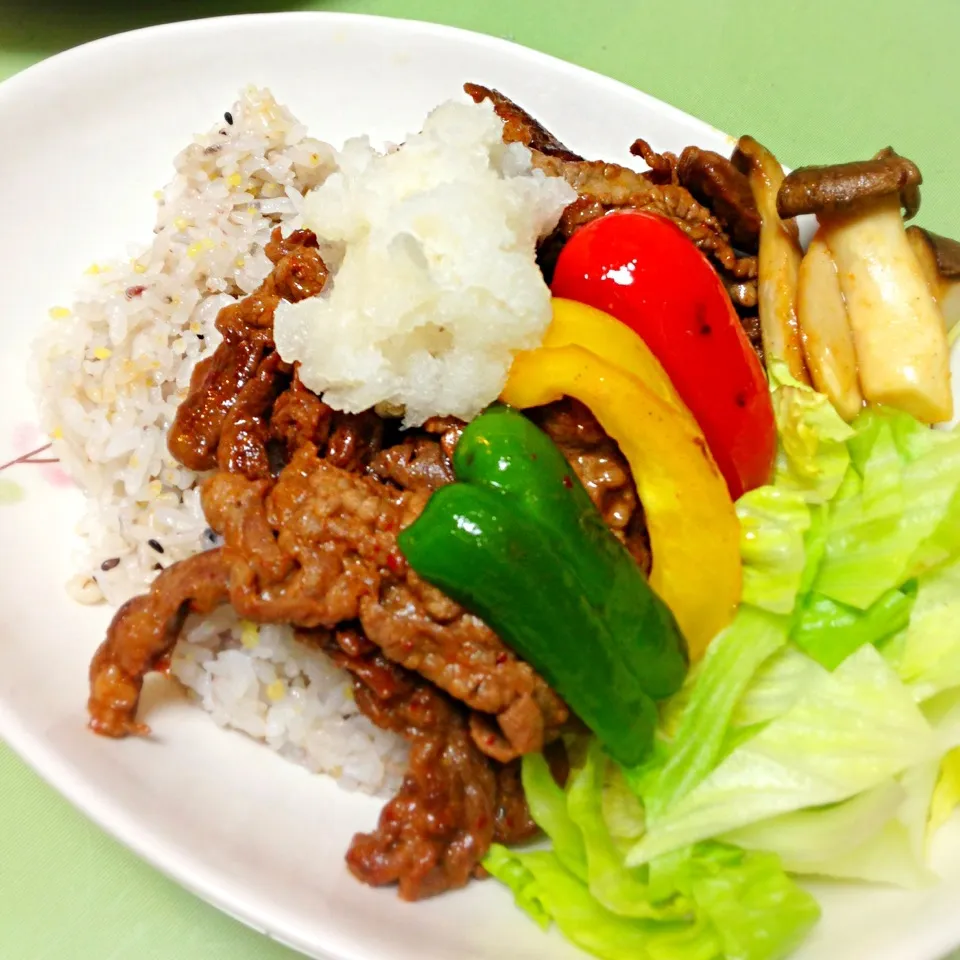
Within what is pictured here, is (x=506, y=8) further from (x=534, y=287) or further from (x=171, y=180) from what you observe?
(x=534, y=287)

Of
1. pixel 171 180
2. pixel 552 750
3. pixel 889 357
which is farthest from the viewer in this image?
pixel 171 180

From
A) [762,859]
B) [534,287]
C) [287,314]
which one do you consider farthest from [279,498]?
[762,859]

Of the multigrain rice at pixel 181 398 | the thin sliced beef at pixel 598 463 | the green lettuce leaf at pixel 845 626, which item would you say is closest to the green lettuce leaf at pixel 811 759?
the green lettuce leaf at pixel 845 626

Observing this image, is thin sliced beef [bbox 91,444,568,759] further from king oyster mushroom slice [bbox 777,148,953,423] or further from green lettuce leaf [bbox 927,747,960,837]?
king oyster mushroom slice [bbox 777,148,953,423]

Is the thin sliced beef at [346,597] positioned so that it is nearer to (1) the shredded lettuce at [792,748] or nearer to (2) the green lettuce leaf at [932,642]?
(1) the shredded lettuce at [792,748]

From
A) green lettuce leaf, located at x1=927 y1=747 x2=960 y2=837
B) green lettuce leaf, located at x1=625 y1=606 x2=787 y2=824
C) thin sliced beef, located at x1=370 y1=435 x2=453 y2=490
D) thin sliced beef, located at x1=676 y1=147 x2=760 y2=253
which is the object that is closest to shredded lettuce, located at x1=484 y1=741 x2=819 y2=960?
green lettuce leaf, located at x1=625 y1=606 x2=787 y2=824

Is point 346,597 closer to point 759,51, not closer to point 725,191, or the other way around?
point 725,191
